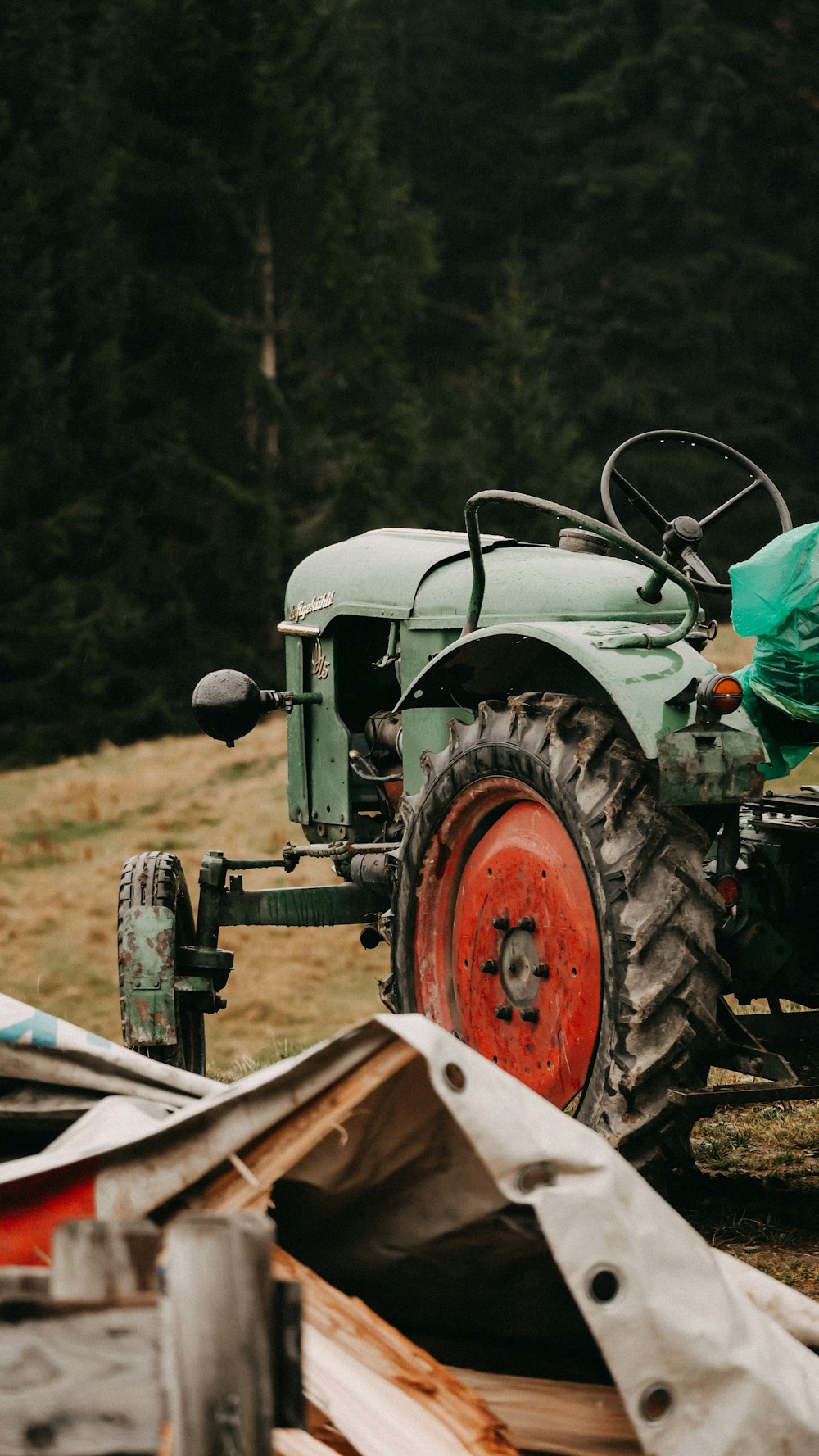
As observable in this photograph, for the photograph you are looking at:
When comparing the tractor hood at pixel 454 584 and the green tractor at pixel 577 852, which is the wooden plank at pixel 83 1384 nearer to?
the green tractor at pixel 577 852

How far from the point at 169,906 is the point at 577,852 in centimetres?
194

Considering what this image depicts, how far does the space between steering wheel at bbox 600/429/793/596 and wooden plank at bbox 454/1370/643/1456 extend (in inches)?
82.4

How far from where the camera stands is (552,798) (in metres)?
3.40

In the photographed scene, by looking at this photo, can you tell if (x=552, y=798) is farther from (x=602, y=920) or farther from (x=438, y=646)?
(x=438, y=646)

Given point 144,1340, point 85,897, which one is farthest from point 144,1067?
point 85,897

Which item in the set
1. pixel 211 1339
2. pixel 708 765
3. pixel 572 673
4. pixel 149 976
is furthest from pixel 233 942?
pixel 211 1339

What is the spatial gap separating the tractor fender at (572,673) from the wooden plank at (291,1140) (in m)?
1.53

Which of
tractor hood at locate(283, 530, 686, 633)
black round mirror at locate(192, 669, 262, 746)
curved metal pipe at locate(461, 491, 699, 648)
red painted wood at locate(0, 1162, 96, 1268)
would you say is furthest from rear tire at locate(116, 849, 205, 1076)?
red painted wood at locate(0, 1162, 96, 1268)

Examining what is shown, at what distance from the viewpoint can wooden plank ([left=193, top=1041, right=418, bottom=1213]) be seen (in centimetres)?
182

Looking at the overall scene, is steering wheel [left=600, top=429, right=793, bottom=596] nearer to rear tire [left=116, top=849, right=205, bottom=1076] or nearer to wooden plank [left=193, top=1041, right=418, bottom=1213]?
rear tire [left=116, top=849, right=205, bottom=1076]

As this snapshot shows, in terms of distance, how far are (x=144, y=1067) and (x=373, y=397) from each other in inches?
827

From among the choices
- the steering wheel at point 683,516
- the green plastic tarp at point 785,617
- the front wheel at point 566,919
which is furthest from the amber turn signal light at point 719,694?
the steering wheel at point 683,516

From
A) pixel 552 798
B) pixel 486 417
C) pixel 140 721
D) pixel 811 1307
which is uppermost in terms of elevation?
pixel 486 417

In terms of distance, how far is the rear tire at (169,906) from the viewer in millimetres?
4859
